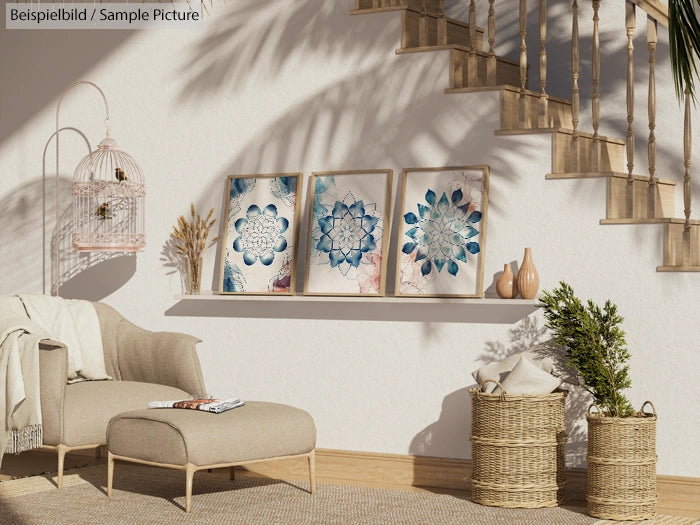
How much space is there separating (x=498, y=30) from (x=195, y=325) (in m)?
2.23

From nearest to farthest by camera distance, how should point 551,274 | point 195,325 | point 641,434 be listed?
point 641,434
point 551,274
point 195,325

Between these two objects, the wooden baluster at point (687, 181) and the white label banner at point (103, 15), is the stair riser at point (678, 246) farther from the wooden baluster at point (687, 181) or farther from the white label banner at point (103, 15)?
the white label banner at point (103, 15)

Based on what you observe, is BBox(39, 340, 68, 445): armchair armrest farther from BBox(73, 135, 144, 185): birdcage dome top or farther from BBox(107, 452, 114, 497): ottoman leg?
BBox(73, 135, 144, 185): birdcage dome top

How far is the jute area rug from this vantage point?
437cm

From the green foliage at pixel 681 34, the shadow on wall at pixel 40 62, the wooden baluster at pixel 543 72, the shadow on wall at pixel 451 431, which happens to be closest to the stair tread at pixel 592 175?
the wooden baluster at pixel 543 72

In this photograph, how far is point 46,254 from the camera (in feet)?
20.7

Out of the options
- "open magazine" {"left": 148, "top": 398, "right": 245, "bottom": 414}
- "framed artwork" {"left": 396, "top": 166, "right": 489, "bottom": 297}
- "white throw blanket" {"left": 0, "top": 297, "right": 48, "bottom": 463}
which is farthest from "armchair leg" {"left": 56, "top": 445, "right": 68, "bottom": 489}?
"framed artwork" {"left": 396, "top": 166, "right": 489, "bottom": 297}

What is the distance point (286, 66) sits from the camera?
5.59m

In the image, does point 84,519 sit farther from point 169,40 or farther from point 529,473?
point 169,40

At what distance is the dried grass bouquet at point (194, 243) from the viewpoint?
5.67 metres

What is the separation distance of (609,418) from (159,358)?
2.21m

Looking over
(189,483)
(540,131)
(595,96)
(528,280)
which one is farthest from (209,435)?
(595,96)

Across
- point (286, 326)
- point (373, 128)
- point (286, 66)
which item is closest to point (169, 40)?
point (286, 66)

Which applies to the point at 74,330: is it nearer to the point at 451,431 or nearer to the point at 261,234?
the point at 261,234
